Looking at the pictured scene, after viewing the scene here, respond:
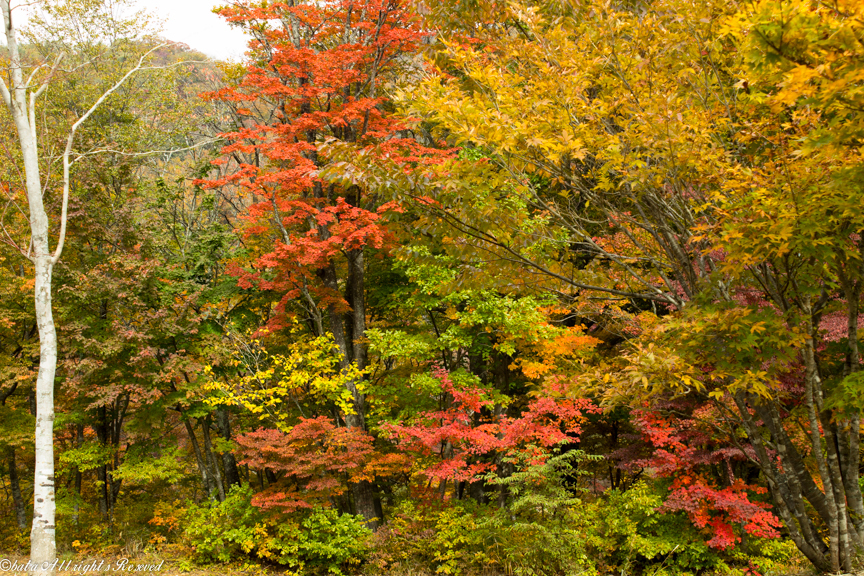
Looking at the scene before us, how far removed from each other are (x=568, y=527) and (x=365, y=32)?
11.0 meters

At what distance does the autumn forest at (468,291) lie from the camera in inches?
128

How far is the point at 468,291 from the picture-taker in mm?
8961

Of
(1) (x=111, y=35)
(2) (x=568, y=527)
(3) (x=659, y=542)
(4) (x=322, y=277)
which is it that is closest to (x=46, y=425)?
(4) (x=322, y=277)

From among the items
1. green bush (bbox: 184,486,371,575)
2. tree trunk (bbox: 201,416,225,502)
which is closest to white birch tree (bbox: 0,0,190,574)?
green bush (bbox: 184,486,371,575)

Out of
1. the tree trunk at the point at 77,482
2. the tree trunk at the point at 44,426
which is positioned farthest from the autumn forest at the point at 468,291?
the tree trunk at the point at 77,482

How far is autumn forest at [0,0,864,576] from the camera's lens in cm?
325

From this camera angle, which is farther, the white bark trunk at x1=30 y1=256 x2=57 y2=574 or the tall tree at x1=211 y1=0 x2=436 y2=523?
the tall tree at x1=211 y1=0 x2=436 y2=523

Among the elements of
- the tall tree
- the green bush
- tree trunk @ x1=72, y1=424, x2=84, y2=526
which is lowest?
the green bush

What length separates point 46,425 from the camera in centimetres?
745

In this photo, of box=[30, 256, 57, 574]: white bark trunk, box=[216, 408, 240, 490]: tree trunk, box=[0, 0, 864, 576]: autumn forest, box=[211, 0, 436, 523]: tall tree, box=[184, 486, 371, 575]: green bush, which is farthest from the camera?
box=[216, 408, 240, 490]: tree trunk

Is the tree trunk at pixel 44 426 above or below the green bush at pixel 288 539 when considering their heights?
above

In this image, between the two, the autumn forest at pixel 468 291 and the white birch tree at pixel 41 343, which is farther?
the white birch tree at pixel 41 343

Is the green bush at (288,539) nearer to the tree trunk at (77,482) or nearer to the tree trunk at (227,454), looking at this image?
the tree trunk at (227,454)

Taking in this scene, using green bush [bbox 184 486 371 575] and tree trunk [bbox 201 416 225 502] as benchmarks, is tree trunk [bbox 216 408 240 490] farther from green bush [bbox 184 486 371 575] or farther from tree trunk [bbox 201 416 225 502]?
green bush [bbox 184 486 371 575]
